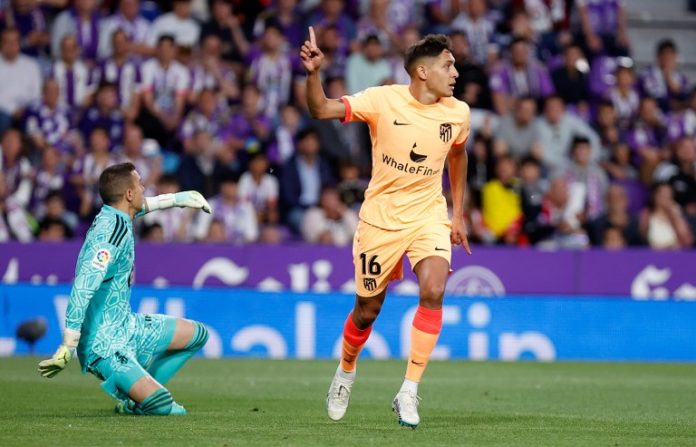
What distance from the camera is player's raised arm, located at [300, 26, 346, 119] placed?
797cm

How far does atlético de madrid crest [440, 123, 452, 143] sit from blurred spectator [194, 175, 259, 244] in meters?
7.97

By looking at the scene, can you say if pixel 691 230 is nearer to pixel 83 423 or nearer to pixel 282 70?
pixel 282 70

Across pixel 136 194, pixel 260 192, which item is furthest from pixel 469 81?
pixel 136 194

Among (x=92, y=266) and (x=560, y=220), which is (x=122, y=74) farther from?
(x=92, y=266)

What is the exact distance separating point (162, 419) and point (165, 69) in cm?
982

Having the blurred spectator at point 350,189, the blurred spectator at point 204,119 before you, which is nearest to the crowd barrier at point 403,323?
the blurred spectator at point 350,189

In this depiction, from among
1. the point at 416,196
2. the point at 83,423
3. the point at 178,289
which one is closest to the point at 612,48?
the point at 178,289

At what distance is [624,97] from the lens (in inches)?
785

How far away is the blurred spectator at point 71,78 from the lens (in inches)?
679

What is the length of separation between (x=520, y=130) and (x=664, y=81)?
3.34 m

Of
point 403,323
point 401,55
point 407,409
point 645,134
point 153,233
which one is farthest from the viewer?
point 645,134

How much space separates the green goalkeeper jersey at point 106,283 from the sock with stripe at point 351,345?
1.39 meters

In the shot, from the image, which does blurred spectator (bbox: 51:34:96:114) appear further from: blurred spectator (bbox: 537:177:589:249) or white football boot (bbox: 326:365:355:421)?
white football boot (bbox: 326:365:355:421)

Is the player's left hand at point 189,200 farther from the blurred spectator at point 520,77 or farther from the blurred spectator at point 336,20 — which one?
the blurred spectator at point 520,77
